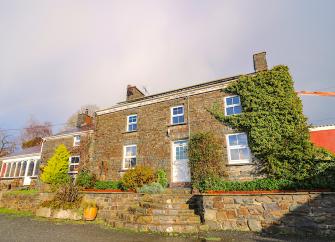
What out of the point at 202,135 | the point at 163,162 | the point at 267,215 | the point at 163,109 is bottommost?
the point at 267,215

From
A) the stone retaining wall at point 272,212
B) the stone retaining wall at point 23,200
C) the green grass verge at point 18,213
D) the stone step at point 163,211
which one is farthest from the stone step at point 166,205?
the green grass verge at point 18,213

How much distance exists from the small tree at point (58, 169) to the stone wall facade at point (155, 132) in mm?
3429

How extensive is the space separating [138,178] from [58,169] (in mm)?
9349

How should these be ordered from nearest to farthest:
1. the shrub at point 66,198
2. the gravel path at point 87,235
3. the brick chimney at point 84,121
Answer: the gravel path at point 87,235
the shrub at point 66,198
the brick chimney at point 84,121

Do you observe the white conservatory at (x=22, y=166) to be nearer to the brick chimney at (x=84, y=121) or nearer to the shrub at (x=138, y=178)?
the brick chimney at (x=84, y=121)

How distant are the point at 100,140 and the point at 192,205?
10.6 metres

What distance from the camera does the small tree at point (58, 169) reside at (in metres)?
19.4

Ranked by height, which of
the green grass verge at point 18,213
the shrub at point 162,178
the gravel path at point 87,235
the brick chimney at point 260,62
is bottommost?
the gravel path at point 87,235

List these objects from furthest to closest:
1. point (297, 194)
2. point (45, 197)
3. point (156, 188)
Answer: point (45, 197)
point (156, 188)
point (297, 194)

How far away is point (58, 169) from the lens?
19.9m

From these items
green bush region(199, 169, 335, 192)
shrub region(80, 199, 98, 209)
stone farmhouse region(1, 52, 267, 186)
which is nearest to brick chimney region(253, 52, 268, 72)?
stone farmhouse region(1, 52, 267, 186)

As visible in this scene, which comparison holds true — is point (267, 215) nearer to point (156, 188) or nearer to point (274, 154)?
point (274, 154)

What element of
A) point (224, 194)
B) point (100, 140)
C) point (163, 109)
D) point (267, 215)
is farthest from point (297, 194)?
point (100, 140)

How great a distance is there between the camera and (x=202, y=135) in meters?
14.2
